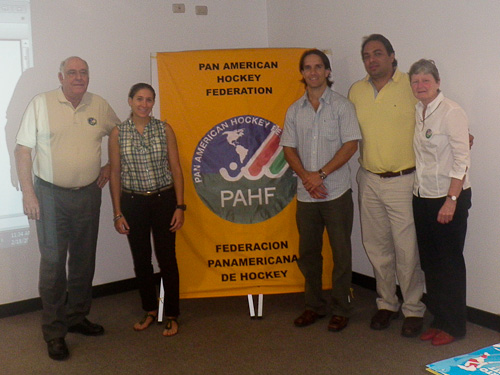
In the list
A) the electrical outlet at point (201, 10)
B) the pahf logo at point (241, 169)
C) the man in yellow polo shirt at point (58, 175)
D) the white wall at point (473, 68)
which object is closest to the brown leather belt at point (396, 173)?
the white wall at point (473, 68)

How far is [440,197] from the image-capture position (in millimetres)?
2725

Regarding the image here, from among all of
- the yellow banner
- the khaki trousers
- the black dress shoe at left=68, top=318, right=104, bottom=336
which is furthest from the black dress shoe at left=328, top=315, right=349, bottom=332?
the black dress shoe at left=68, top=318, right=104, bottom=336

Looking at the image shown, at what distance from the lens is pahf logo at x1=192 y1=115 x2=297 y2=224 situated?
3.35 meters

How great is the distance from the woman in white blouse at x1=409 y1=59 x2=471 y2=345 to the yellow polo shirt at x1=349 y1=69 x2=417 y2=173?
0.09 meters

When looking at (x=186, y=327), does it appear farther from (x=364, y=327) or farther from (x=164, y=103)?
(x=164, y=103)

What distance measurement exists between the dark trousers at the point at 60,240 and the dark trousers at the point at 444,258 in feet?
6.35

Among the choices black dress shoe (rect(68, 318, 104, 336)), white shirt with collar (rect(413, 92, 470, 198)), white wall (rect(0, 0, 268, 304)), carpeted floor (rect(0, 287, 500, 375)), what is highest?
white wall (rect(0, 0, 268, 304))

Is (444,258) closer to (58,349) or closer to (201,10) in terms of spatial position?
(58,349)

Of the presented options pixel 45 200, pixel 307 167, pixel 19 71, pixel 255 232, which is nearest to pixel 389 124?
pixel 307 167

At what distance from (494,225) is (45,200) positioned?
2.60 metres

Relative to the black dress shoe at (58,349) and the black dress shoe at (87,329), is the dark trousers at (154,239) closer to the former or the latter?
the black dress shoe at (87,329)

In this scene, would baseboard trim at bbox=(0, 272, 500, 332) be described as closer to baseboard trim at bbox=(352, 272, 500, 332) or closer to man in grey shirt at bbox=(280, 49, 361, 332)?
baseboard trim at bbox=(352, 272, 500, 332)

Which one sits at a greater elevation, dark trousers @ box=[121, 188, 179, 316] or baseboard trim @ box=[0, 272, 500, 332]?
dark trousers @ box=[121, 188, 179, 316]

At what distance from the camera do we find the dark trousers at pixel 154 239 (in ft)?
10.0
